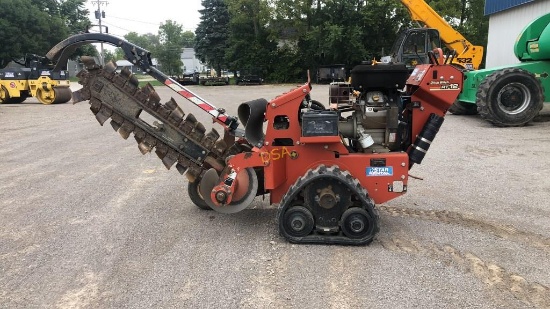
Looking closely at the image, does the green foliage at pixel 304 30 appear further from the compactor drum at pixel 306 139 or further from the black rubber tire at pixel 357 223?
the black rubber tire at pixel 357 223

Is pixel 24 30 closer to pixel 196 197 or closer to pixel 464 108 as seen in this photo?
pixel 464 108

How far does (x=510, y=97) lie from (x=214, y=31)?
4264 centimetres

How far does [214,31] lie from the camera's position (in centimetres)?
5088

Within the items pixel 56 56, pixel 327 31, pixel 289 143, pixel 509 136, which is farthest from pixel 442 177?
pixel 327 31

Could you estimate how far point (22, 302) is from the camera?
3604 mm

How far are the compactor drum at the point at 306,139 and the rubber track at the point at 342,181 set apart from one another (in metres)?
0.01

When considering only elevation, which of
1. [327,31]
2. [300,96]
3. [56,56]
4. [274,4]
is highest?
[274,4]

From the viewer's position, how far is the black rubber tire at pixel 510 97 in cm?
1180

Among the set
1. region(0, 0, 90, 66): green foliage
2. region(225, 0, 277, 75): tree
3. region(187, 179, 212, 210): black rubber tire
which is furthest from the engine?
region(0, 0, 90, 66): green foliage

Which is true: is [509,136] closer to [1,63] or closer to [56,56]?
[56,56]

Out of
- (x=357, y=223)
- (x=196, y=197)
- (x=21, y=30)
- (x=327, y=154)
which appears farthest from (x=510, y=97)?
(x=21, y=30)

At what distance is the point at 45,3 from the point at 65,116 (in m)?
51.9

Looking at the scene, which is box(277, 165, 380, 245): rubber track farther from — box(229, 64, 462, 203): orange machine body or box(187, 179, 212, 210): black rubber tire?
box(187, 179, 212, 210): black rubber tire

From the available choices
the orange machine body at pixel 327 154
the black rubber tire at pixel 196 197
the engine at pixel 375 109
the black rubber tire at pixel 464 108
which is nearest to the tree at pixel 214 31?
the black rubber tire at pixel 464 108
